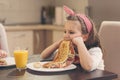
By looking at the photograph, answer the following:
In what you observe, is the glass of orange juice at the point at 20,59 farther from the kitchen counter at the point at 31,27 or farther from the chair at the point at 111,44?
the kitchen counter at the point at 31,27

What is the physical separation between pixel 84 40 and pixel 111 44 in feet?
1.64

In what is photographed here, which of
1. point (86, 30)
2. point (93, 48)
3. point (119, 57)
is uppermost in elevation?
point (86, 30)

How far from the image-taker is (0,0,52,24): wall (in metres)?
4.04

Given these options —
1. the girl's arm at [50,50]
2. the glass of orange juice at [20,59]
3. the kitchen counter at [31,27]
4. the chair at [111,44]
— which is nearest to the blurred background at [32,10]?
the kitchen counter at [31,27]

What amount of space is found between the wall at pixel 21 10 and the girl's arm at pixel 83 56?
260cm

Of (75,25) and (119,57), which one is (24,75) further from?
(119,57)

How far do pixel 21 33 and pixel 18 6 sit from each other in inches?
21.9

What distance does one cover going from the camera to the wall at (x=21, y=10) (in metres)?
4.04

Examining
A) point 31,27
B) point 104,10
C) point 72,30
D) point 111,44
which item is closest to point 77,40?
point 72,30

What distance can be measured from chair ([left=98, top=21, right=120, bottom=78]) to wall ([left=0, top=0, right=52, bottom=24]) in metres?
2.16

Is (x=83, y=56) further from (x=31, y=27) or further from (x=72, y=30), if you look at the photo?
(x=31, y=27)

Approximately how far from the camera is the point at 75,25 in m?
1.64

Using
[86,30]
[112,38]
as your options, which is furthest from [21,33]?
[86,30]

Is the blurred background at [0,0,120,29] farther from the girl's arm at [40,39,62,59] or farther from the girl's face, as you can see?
the girl's face
